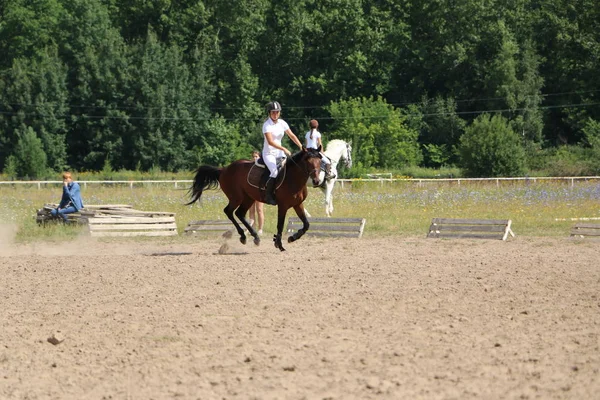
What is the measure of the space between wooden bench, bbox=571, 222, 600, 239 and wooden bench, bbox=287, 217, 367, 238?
4.54 meters

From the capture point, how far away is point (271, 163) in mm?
18797

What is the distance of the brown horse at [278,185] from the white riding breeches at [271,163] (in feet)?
0.42

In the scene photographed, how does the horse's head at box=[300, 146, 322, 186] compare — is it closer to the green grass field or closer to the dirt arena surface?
the dirt arena surface

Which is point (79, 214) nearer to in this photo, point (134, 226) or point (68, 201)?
point (68, 201)

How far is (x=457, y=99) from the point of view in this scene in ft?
242

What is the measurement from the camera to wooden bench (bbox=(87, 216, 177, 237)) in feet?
82.0

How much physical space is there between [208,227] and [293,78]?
50.2 metres

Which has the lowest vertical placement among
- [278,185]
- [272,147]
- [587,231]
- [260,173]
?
[587,231]

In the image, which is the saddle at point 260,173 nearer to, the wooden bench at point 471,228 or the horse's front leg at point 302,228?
the horse's front leg at point 302,228

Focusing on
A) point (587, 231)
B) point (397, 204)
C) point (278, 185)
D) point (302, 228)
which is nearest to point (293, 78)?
point (397, 204)

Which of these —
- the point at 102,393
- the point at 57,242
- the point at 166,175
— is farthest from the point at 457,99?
the point at 102,393

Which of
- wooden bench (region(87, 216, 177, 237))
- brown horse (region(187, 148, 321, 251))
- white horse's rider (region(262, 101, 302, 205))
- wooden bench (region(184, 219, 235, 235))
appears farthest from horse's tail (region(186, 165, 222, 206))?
wooden bench (region(87, 216, 177, 237))

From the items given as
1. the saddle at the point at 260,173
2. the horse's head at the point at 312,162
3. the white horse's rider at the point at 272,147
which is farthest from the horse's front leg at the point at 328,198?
the horse's head at the point at 312,162

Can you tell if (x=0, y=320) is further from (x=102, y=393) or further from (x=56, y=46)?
(x=56, y=46)
